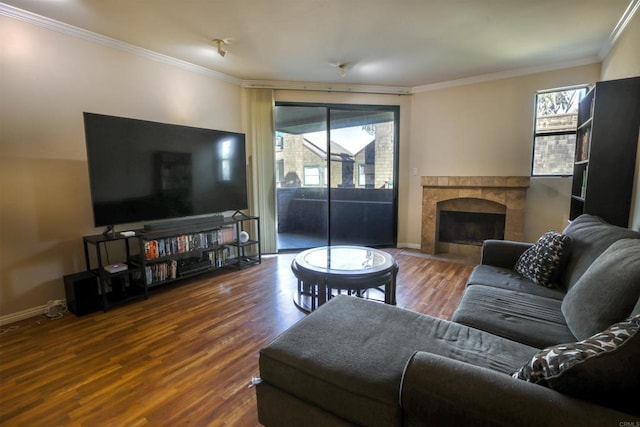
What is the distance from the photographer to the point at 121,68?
303 centimetres

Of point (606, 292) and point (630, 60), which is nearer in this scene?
point (606, 292)

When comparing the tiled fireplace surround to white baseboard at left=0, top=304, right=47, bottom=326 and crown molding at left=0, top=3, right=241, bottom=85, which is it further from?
white baseboard at left=0, top=304, right=47, bottom=326

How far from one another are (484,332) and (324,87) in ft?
12.7

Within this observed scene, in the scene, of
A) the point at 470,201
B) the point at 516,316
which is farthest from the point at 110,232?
the point at 470,201

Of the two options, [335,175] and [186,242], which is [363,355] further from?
[335,175]

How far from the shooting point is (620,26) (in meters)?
2.72

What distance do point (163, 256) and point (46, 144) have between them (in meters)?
1.39

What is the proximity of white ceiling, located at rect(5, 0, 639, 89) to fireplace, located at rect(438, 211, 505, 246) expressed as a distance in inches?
79.2

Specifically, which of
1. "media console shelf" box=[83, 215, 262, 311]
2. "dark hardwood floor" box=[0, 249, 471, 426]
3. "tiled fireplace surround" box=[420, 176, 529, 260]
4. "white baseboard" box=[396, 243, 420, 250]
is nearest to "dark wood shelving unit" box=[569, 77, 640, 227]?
"dark hardwood floor" box=[0, 249, 471, 426]

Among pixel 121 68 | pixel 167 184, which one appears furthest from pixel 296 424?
pixel 121 68

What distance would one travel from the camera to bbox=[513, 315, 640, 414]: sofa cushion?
0.77m

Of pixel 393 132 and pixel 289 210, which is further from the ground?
pixel 393 132

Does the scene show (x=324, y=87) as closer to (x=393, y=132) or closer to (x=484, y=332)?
(x=393, y=132)

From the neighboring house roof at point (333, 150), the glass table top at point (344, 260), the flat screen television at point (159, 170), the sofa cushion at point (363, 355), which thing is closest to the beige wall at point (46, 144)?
the flat screen television at point (159, 170)
